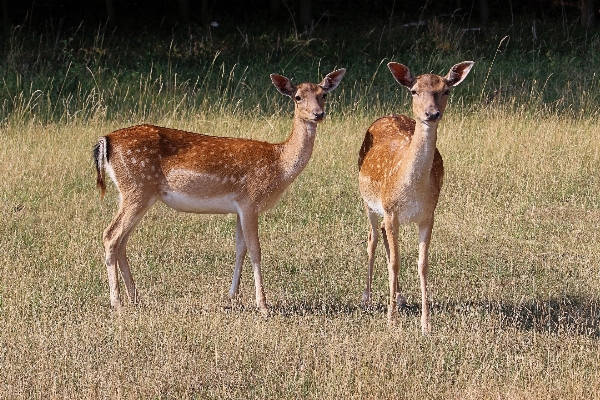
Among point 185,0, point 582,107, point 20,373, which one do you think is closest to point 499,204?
point 582,107

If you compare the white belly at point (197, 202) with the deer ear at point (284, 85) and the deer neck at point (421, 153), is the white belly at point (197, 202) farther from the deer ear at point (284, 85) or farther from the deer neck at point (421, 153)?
the deer neck at point (421, 153)

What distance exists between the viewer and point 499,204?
9656 millimetres

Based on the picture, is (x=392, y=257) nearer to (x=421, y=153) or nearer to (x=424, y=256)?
(x=424, y=256)

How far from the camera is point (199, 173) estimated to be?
6.91m

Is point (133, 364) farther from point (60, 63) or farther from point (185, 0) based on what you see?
point (185, 0)

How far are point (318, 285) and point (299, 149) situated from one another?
1.07 meters

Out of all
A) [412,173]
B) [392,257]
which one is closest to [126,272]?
[392,257]

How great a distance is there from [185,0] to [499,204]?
11.5 meters

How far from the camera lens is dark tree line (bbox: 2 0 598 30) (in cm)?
1967

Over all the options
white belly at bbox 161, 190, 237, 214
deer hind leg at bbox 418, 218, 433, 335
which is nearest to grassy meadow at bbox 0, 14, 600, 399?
deer hind leg at bbox 418, 218, 433, 335

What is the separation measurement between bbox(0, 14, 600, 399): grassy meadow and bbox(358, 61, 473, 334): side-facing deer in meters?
0.43

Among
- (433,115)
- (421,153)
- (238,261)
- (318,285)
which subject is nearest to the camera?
(433,115)

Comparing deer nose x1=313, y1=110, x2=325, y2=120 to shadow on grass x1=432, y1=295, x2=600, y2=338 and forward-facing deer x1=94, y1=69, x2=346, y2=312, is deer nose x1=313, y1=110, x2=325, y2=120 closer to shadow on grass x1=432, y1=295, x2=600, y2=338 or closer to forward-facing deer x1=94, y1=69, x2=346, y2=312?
forward-facing deer x1=94, y1=69, x2=346, y2=312

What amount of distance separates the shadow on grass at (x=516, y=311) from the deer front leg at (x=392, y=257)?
175mm
